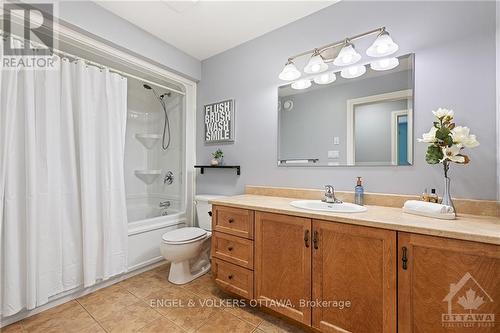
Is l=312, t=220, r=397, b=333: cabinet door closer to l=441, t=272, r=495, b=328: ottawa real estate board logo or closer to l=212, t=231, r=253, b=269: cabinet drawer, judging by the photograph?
l=441, t=272, r=495, b=328: ottawa real estate board logo

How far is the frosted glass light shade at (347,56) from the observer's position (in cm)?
154

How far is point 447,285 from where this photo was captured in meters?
0.93

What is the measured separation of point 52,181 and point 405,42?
9.07 feet

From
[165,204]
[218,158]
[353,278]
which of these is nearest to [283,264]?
[353,278]

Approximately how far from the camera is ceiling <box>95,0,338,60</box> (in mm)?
1777

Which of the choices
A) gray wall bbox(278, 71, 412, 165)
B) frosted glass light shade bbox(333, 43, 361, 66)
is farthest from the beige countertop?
frosted glass light shade bbox(333, 43, 361, 66)

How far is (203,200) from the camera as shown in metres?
2.34

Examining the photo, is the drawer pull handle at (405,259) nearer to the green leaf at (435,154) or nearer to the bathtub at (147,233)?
the green leaf at (435,154)

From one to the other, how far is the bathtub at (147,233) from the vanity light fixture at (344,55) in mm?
2000

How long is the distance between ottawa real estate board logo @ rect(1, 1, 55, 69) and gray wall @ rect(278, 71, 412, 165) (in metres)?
1.94

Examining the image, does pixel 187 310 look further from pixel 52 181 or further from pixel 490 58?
pixel 490 58

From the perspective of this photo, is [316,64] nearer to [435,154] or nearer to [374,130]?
[374,130]

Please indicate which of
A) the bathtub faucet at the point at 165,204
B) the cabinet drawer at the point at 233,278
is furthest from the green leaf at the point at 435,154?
the bathtub faucet at the point at 165,204

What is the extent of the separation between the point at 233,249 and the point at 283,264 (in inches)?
16.8
